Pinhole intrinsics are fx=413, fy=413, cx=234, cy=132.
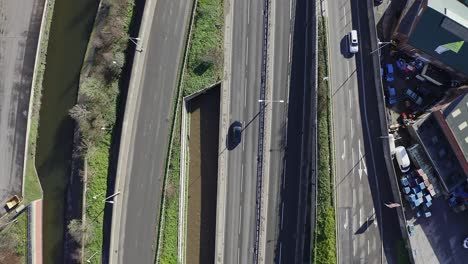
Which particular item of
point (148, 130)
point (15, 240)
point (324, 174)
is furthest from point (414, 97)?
point (15, 240)

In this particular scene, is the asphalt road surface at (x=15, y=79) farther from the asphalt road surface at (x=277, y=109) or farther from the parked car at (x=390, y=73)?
the parked car at (x=390, y=73)

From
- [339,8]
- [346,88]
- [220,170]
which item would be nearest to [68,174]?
[220,170]

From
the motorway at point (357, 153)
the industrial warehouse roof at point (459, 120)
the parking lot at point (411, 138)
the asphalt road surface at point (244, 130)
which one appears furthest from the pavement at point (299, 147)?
the industrial warehouse roof at point (459, 120)

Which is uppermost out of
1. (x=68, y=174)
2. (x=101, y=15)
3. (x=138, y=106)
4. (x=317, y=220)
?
(x=101, y=15)

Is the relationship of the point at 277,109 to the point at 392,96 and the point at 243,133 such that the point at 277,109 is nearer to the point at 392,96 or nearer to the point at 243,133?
the point at 243,133

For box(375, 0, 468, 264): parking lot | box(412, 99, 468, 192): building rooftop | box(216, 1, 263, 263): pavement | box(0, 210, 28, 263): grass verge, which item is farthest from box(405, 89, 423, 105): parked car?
box(0, 210, 28, 263): grass verge

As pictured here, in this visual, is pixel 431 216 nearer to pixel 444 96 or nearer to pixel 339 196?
pixel 339 196
